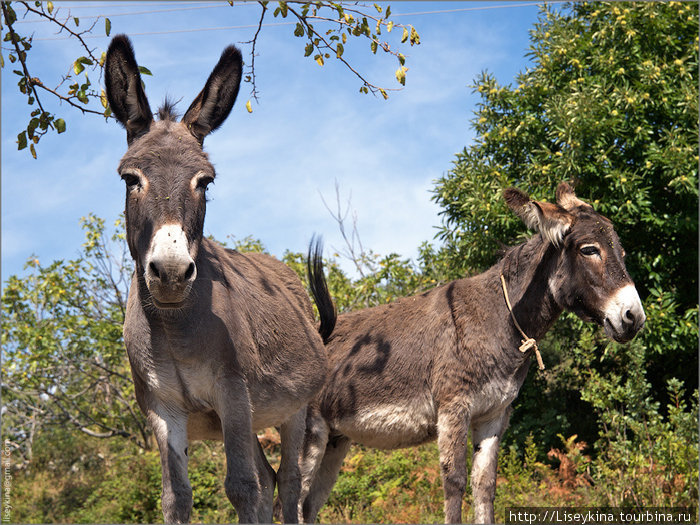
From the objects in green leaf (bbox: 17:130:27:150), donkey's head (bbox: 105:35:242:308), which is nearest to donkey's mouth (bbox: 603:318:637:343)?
donkey's head (bbox: 105:35:242:308)

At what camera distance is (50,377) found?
38.0 feet

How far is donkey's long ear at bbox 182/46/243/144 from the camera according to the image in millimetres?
3678

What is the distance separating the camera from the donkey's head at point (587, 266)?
4.59 m

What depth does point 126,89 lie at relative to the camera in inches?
139

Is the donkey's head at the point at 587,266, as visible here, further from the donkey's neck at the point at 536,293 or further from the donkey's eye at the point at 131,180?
the donkey's eye at the point at 131,180

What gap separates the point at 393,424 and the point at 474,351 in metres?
0.89

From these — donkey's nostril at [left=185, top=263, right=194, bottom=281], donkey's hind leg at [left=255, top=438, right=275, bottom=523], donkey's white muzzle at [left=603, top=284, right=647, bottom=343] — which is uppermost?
donkey's white muzzle at [left=603, top=284, right=647, bottom=343]

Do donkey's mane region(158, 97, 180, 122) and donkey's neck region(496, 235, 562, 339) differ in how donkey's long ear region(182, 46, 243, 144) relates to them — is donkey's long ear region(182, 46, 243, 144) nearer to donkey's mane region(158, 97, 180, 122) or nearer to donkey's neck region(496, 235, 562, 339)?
donkey's mane region(158, 97, 180, 122)

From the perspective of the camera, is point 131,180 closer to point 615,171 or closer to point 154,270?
point 154,270

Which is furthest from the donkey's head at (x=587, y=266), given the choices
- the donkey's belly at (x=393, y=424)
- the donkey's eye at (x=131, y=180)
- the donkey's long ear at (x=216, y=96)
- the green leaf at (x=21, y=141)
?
the green leaf at (x=21, y=141)

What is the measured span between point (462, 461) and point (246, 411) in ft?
6.73

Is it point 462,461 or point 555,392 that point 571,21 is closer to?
point 555,392

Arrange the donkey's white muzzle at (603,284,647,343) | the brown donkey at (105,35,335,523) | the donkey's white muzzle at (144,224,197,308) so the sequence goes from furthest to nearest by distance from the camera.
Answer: the donkey's white muzzle at (603,284,647,343)
the brown donkey at (105,35,335,523)
the donkey's white muzzle at (144,224,197,308)

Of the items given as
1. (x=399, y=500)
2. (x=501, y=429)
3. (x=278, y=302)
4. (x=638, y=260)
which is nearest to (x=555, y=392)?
(x=638, y=260)
